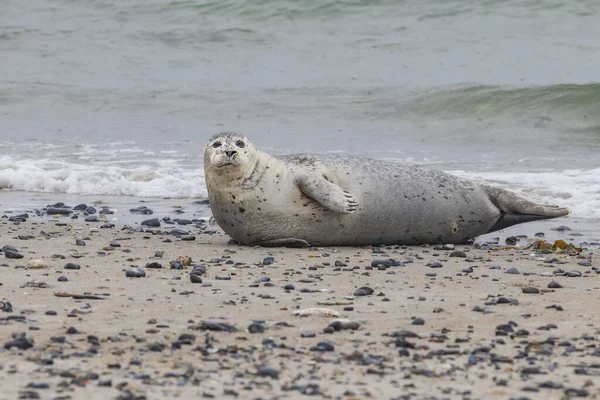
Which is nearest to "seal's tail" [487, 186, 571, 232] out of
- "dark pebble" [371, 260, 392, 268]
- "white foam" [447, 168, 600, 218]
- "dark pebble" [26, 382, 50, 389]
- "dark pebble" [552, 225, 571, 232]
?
"dark pebble" [552, 225, 571, 232]

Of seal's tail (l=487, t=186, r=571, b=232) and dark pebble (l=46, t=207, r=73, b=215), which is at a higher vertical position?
seal's tail (l=487, t=186, r=571, b=232)

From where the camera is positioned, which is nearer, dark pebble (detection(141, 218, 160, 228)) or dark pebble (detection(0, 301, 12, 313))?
dark pebble (detection(0, 301, 12, 313))

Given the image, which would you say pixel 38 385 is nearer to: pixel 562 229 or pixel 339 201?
pixel 339 201

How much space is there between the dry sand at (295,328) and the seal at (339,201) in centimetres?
47

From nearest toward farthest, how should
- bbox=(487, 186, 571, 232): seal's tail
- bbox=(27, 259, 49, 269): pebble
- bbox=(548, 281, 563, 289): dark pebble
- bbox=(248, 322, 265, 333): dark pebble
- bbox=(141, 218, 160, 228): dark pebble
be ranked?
1. bbox=(248, 322, 265, 333): dark pebble
2. bbox=(548, 281, 563, 289): dark pebble
3. bbox=(27, 259, 49, 269): pebble
4. bbox=(487, 186, 571, 232): seal's tail
5. bbox=(141, 218, 160, 228): dark pebble

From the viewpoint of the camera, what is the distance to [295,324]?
14.9 ft

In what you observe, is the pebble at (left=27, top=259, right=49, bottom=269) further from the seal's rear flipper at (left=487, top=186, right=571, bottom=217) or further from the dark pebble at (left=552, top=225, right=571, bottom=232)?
the dark pebble at (left=552, top=225, right=571, bottom=232)

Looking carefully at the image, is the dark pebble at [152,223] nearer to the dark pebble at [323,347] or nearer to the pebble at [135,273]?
the pebble at [135,273]

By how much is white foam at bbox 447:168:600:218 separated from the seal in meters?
0.98

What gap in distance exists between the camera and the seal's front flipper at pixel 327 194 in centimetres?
707

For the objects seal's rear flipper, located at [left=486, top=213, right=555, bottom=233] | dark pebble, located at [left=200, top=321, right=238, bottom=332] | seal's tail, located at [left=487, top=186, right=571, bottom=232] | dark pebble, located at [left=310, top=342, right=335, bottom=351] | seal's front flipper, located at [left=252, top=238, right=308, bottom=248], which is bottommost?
dark pebble, located at [left=310, top=342, right=335, bottom=351]

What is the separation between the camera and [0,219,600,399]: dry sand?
3.57 metres

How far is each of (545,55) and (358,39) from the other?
4.07 m

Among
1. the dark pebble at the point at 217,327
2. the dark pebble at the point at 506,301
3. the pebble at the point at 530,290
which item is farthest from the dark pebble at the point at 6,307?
the pebble at the point at 530,290
